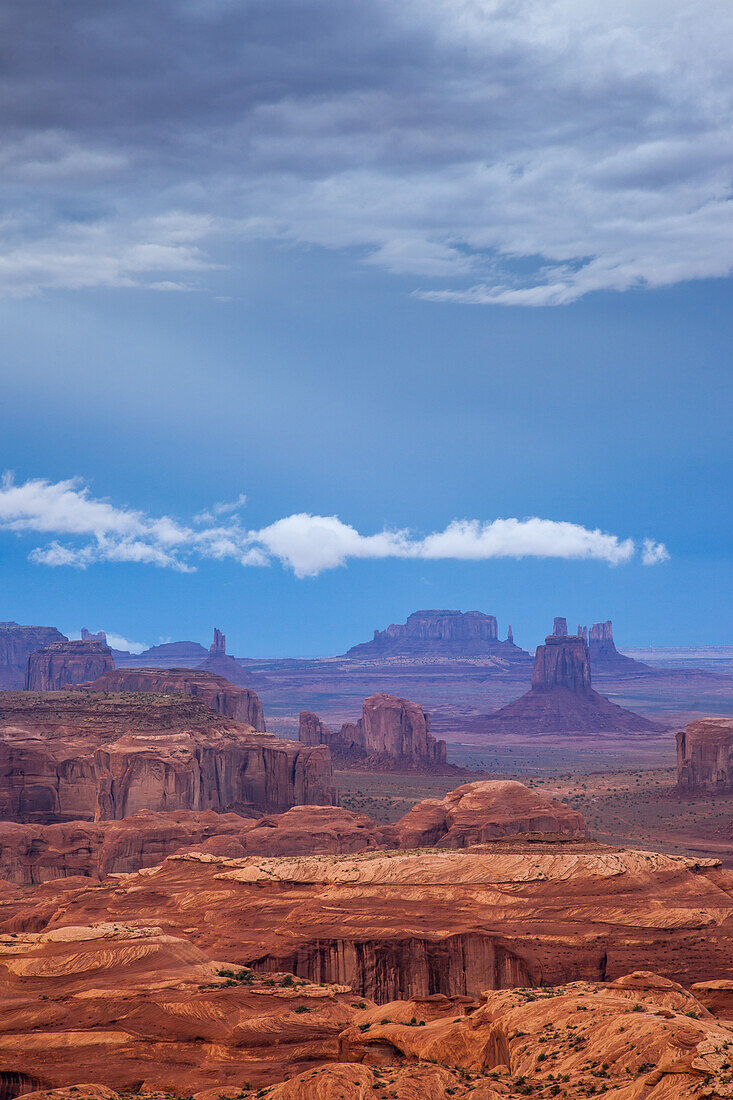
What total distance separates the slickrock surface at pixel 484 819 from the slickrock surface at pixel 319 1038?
104ft

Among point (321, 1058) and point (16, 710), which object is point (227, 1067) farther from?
point (16, 710)

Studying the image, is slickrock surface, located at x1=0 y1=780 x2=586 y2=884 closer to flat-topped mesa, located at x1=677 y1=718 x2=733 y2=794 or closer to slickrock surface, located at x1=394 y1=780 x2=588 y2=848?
slickrock surface, located at x1=394 y1=780 x2=588 y2=848

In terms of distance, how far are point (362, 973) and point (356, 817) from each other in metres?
32.5

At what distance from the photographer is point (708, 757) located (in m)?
125

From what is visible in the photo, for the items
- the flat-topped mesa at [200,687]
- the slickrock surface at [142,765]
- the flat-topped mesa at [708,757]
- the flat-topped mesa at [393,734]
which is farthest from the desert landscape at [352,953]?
the flat-topped mesa at [393,734]

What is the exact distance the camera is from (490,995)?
36.2m

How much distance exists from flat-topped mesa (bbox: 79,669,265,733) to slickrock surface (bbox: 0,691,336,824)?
20.4 meters

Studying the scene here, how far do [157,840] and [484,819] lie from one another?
21.7 m

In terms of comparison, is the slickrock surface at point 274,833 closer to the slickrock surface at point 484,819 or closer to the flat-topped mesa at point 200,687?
the slickrock surface at point 484,819

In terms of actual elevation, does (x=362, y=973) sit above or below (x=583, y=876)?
below

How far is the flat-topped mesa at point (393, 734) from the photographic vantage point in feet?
525

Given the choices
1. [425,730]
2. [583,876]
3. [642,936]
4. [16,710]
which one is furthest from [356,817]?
[425,730]

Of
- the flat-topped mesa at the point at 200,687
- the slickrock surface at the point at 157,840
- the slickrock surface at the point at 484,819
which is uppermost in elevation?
the flat-topped mesa at the point at 200,687

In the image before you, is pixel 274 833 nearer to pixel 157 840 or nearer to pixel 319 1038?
pixel 157 840
